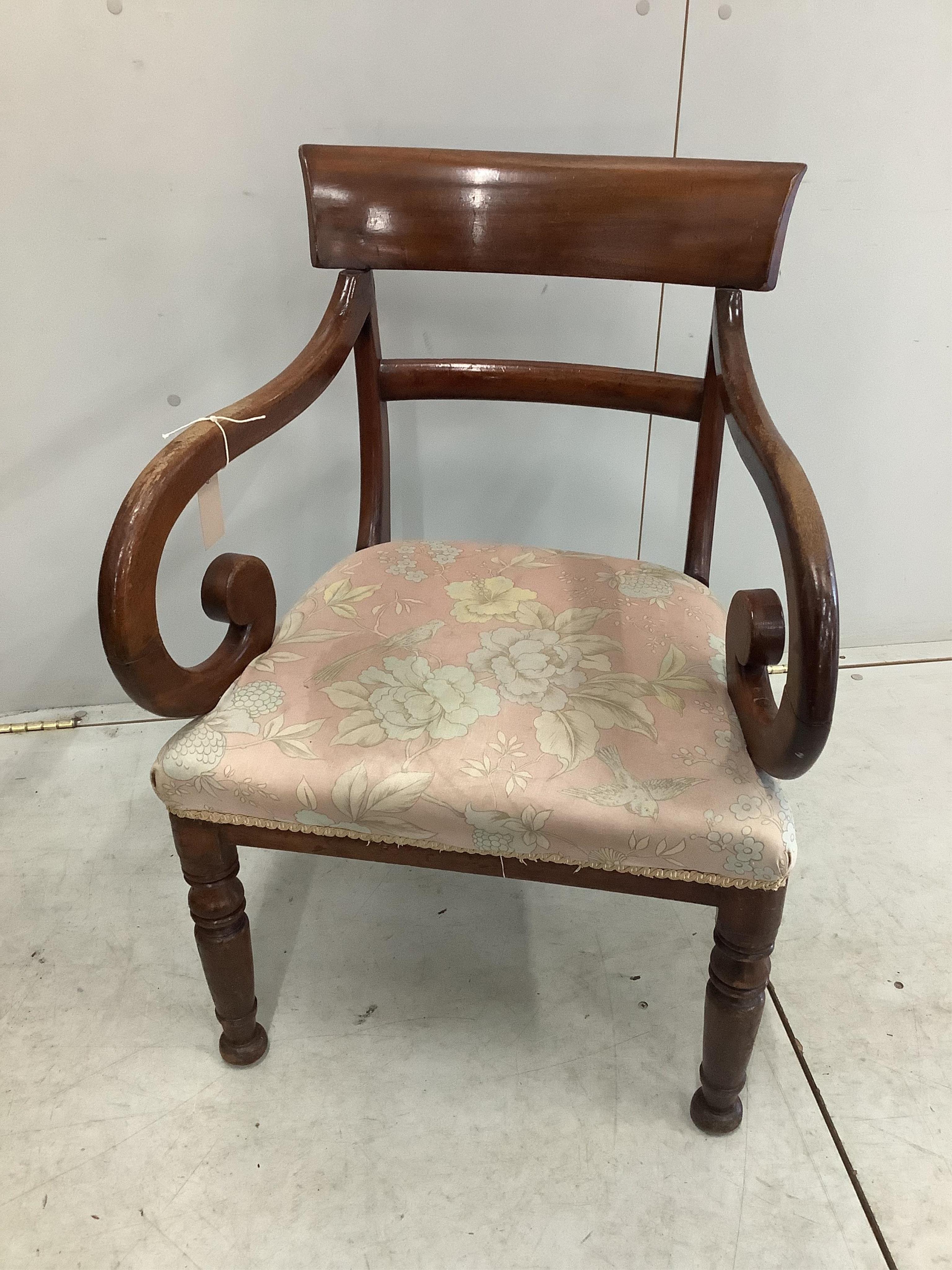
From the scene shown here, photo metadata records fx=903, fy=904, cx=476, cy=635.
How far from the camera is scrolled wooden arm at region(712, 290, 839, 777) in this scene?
0.59 meters

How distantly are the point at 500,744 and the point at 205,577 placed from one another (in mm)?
297

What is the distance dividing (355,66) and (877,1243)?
4.31 feet

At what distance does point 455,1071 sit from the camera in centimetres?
91

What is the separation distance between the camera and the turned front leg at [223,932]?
0.76 m

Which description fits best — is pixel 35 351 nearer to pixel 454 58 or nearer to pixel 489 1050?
pixel 454 58

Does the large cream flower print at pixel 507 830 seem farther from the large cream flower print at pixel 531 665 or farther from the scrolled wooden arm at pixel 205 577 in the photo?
→ the scrolled wooden arm at pixel 205 577

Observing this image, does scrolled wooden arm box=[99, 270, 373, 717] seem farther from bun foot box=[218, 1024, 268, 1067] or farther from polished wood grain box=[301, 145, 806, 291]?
bun foot box=[218, 1024, 268, 1067]

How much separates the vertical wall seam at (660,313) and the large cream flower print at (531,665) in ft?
1.45

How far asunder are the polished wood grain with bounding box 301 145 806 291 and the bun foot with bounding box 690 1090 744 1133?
0.78 metres

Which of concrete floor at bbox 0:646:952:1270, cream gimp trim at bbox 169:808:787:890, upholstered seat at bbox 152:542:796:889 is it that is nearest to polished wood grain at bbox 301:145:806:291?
upholstered seat at bbox 152:542:796:889

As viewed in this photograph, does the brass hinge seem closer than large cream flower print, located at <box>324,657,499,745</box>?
No

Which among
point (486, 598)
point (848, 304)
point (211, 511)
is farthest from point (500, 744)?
point (848, 304)

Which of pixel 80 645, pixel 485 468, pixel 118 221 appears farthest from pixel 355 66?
pixel 80 645

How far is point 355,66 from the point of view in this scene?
106 centimetres
